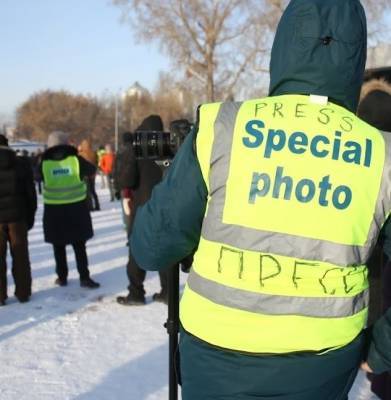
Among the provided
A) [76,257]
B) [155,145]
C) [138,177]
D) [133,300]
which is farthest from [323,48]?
[76,257]

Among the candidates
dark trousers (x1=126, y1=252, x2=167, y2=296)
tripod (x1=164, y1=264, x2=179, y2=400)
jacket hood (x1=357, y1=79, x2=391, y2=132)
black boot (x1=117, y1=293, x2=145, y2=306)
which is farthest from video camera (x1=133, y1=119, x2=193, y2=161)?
black boot (x1=117, y1=293, x2=145, y2=306)

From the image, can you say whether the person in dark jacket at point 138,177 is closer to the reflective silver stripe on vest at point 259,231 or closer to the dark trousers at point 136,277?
the dark trousers at point 136,277

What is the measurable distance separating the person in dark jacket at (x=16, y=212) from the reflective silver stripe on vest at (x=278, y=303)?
3.68 metres

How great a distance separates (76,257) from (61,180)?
87 cm

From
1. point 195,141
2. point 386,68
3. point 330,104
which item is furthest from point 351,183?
point 386,68

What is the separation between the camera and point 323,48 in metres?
1.35

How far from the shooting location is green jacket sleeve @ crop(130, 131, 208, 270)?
1.37 metres

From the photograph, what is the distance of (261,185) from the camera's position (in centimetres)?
130

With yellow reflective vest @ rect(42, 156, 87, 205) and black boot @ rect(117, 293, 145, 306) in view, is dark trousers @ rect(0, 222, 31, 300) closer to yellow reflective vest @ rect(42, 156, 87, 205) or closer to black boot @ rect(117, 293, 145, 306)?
yellow reflective vest @ rect(42, 156, 87, 205)


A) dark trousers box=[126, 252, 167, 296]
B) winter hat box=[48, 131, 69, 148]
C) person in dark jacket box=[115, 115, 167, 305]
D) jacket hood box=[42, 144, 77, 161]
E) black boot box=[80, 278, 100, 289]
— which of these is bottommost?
black boot box=[80, 278, 100, 289]

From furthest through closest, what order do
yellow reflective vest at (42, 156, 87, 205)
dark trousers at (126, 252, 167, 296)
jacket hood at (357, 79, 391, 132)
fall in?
yellow reflective vest at (42, 156, 87, 205)
dark trousers at (126, 252, 167, 296)
jacket hood at (357, 79, 391, 132)

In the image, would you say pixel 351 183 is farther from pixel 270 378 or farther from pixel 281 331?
pixel 270 378

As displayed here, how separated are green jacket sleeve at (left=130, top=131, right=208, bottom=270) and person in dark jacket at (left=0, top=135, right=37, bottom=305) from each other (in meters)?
3.44

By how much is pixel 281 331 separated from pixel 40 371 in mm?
2539
